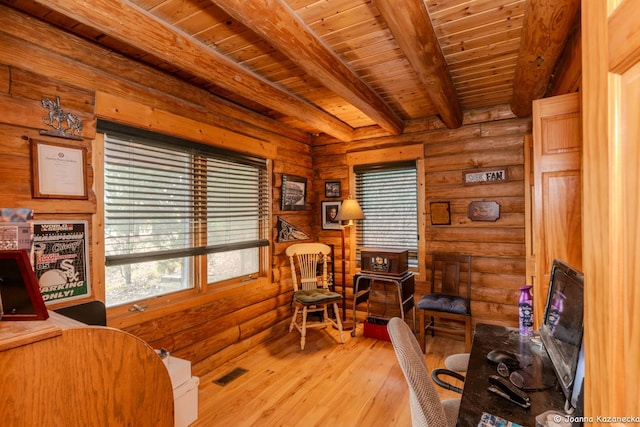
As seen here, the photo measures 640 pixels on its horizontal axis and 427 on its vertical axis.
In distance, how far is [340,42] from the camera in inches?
82.4

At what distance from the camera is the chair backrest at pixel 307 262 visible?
379cm

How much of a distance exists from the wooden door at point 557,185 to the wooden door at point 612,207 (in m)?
1.49

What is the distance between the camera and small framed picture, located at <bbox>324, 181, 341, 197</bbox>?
14.0 ft

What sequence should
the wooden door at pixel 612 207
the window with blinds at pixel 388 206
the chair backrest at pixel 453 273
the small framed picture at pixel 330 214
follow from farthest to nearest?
1. the small framed picture at pixel 330 214
2. the window with blinds at pixel 388 206
3. the chair backrest at pixel 453 273
4. the wooden door at pixel 612 207

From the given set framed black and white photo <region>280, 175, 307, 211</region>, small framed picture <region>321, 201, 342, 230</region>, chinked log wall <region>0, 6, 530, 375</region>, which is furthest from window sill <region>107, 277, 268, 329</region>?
small framed picture <region>321, 201, 342, 230</region>

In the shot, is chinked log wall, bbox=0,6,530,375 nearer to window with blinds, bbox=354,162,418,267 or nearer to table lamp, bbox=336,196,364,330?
window with blinds, bbox=354,162,418,267

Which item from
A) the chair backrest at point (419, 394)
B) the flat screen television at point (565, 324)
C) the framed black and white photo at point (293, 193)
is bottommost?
the chair backrest at point (419, 394)

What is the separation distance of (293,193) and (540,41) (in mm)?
2833

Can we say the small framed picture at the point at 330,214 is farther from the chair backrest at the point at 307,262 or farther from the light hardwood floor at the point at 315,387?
the light hardwood floor at the point at 315,387

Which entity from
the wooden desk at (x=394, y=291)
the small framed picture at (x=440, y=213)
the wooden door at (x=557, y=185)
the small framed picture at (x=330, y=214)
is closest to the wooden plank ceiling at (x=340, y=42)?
the wooden door at (x=557, y=185)

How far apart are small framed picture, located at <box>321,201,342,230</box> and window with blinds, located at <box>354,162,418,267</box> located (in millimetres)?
299

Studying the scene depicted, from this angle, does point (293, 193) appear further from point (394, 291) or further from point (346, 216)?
point (394, 291)

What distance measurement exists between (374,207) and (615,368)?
11.7 feet

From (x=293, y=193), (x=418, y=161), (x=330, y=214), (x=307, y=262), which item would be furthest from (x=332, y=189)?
(x=418, y=161)
